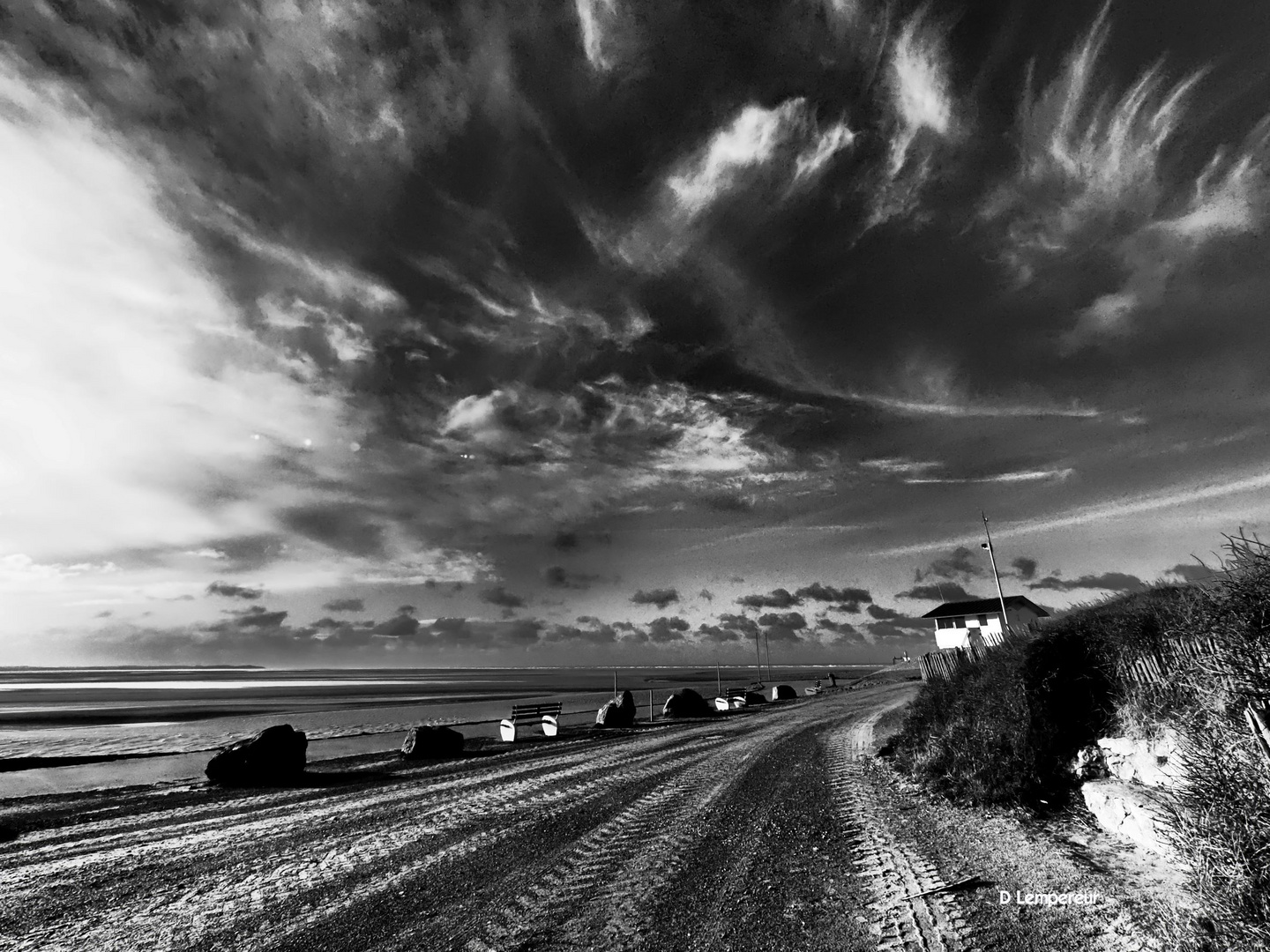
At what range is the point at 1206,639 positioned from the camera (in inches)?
252

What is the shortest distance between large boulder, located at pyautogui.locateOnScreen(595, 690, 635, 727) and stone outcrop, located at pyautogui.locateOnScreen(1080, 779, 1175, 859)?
22.4 meters

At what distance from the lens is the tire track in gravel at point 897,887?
5262 millimetres

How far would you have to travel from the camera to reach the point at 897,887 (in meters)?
6.47

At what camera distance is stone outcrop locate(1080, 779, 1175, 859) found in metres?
6.49

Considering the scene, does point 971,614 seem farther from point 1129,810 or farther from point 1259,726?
point 1259,726

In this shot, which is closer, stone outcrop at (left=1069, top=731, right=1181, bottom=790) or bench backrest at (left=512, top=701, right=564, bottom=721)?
stone outcrop at (left=1069, top=731, right=1181, bottom=790)

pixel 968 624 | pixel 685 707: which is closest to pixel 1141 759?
pixel 685 707

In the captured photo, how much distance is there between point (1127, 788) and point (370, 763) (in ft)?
63.7

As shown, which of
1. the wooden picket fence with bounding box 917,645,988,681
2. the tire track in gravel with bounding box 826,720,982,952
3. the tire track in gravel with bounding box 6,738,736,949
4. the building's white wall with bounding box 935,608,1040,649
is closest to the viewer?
the tire track in gravel with bounding box 826,720,982,952

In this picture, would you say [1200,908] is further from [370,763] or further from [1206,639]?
[370,763]

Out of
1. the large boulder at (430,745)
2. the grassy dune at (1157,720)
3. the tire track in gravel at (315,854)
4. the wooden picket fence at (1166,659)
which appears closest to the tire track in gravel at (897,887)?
the grassy dune at (1157,720)

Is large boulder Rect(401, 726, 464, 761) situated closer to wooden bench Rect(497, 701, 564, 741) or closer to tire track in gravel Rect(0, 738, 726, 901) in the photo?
wooden bench Rect(497, 701, 564, 741)

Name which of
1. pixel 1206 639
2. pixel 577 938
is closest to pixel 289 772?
pixel 577 938
